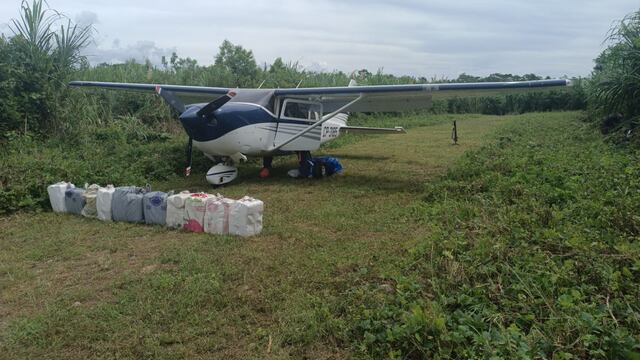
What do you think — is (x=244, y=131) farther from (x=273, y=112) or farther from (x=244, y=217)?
(x=244, y=217)

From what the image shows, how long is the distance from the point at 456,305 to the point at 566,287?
0.73 meters

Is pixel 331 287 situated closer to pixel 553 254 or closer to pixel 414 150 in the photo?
pixel 553 254

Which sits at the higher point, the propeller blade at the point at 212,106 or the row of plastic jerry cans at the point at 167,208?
the propeller blade at the point at 212,106

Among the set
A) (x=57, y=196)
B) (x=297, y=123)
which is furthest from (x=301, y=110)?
(x=57, y=196)

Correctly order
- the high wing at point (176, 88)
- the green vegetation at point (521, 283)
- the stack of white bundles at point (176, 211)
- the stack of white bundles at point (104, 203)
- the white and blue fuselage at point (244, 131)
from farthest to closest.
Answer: the high wing at point (176, 88)
the white and blue fuselage at point (244, 131)
the stack of white bundles at point (104, 203)
the stack of white bundles at point (176, 211)
the green vegetation at point (521, 283)

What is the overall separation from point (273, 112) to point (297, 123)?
1.89ft

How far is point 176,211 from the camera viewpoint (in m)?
5.39

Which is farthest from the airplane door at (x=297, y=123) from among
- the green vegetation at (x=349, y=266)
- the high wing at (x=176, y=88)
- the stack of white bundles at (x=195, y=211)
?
the stack of white bundles at (x=195, y=211)

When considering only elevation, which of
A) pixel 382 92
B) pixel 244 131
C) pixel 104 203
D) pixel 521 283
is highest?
pixel 382 92

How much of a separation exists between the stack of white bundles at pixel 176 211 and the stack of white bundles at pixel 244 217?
0.68 m

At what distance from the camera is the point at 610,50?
10.3 m

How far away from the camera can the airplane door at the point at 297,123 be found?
8633 mm

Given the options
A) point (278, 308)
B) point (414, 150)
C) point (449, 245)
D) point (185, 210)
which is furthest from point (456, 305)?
point (414, 150)

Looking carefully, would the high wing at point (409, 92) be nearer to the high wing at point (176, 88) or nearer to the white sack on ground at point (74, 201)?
the high wing at point (176, 88)
